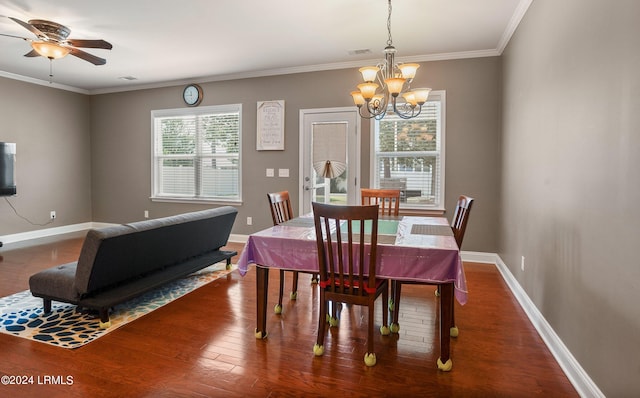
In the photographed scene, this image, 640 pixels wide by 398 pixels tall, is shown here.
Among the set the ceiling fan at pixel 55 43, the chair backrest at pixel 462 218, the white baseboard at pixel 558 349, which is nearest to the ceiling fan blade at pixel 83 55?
the ceiling fan at pixel 55 43

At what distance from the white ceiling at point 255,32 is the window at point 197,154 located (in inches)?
31.0

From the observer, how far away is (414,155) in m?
4.89

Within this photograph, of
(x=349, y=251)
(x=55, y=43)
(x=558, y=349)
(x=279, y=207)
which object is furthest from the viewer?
(x=55, y=43)

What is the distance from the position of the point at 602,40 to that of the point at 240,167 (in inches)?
192

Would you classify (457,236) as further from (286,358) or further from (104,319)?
(104,319)

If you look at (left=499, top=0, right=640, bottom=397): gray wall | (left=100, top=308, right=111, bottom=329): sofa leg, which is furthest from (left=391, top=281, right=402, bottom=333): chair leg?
(left=100, top=308, right=111, bottom=329): sofa leg

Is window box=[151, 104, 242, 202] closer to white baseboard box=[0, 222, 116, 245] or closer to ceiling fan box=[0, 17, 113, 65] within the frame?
white baseboard box=[0, 222, 116, 245]

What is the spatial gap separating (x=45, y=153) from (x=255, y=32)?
4.79 m

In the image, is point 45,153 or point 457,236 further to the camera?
point 45,153

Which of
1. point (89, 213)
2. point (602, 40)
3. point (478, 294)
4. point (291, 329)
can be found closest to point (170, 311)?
point (291, 329)

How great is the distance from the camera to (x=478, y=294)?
346cm

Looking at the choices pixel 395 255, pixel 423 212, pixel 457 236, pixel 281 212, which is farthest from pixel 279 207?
pixel 423 212

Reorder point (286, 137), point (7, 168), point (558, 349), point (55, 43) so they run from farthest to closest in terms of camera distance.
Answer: point (286, 137) < point (7, 168) < point (55, 43) < point (558, 349)

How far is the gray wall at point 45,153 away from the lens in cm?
→ 577
